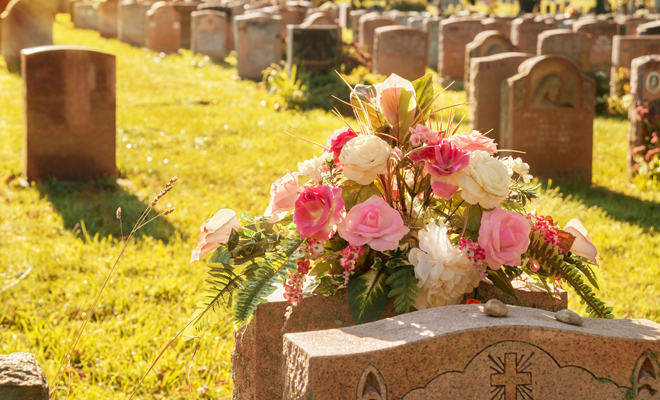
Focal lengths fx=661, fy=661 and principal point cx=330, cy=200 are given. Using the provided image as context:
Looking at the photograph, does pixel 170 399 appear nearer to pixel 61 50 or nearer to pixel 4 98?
pixel 61 50

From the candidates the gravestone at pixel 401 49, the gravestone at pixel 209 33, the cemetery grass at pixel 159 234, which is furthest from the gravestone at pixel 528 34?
the gravestone at pixel 209 33

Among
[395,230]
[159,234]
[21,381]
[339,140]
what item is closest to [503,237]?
[395,230]

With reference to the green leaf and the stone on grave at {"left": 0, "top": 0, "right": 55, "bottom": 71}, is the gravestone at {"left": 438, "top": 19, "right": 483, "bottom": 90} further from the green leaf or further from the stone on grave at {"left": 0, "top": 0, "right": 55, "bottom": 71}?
the green leaf

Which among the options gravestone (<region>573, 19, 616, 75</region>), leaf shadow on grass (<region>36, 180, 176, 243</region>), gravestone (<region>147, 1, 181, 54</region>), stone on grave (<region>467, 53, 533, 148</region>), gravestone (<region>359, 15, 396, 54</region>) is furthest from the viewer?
gravestone (<region>359, 15, 396, 54</region>)

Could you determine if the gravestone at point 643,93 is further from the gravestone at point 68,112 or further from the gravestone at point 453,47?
the gravestone at point 453,47

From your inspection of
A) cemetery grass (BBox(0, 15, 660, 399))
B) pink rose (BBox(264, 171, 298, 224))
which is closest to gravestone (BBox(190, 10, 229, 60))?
cemetery grass (BBox(0, 15, 660, 399))

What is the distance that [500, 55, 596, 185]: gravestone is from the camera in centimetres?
644

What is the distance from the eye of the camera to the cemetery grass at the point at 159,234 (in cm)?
309

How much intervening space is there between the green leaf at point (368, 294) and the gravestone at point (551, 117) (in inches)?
198

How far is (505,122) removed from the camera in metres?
6.61

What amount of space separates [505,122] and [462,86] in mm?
7383

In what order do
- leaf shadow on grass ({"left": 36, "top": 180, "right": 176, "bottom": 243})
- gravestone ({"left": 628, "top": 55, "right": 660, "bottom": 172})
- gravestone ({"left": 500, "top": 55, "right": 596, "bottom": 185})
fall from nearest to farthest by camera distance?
leaf shadow on grass ({"left": 36, "top": 180, "right": 176, "bottom": 243}), gravestone ({"left": 500, "top": 55, "right": 596, "bottom": 185}), gravestone ({"left": 628, "top": 55, "right": 660, "bottom": 172})

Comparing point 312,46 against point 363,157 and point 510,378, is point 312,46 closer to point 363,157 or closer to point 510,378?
point 363,157

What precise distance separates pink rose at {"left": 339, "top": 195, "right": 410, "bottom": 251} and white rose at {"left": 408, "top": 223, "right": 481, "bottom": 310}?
0.09m
